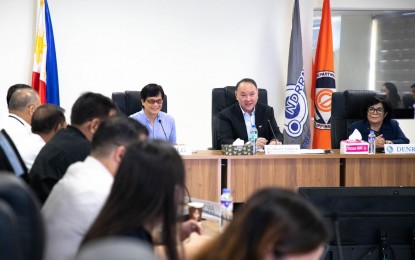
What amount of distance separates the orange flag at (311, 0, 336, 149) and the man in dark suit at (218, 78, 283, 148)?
1.34 meters

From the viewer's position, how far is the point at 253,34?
6.68 metres

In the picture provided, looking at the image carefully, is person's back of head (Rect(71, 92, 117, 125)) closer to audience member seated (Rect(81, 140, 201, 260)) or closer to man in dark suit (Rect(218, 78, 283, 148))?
audience member seated (Rect(81, 140, 201, 260))

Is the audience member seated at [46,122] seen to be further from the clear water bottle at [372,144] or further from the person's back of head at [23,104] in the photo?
the clear water bottle at [372,144]

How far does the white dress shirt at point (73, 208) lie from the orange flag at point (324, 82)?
470 cm

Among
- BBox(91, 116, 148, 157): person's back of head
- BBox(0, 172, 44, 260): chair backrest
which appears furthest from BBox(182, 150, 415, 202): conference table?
BBox(0, 172, 44, 260): chair backrest

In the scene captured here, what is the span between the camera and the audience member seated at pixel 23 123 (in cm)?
346

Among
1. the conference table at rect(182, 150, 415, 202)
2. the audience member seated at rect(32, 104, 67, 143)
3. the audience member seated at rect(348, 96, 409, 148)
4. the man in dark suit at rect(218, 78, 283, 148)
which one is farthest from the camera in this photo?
the man in dark suit at rect(218, 78, 283, 148)

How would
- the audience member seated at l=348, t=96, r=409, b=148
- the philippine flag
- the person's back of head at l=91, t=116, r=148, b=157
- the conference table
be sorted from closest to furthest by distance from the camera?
1. the person's back of head at l=91, t=116, r=148, b=157
2. the conference table
3. the audience member seated at l=348, t=96, r=409, b=148
4. the philippine flag

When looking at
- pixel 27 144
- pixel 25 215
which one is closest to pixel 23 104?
pixel 27 144

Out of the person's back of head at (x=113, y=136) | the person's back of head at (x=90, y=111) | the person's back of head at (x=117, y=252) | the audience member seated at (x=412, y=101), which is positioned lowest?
the person's back of head at (x=117, y=252)

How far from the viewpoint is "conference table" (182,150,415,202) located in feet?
15.3

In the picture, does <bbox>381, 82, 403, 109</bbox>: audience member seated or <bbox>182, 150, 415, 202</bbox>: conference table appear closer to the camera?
<bbox>182, 150, 415, 202</bbox>: conference table

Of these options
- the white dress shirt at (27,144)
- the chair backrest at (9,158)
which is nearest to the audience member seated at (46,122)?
the white dress shirt at (27,144)

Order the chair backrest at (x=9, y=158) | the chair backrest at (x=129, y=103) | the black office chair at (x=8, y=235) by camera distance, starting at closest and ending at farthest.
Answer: the black office chair at (x=8, y=235) < the chair backrest at (x=9, y=158) < the chair backrest at (x=129, y=103)
